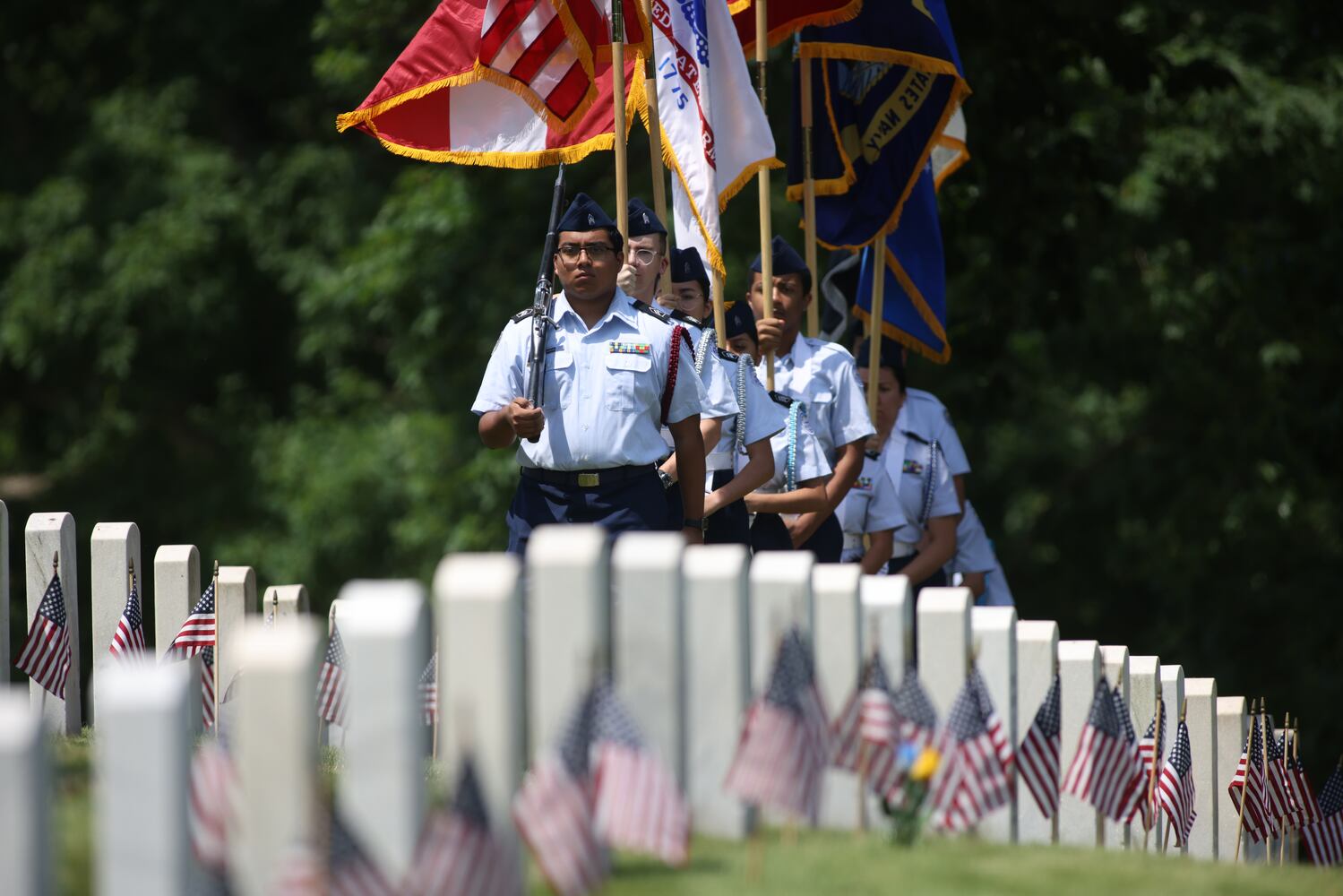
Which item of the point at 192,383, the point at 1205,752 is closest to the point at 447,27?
the point at 1205,752

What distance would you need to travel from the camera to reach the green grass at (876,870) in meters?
3.91

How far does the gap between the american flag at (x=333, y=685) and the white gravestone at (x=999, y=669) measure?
8.41 ft

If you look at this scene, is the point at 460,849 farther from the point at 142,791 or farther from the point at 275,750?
the point at 142,791

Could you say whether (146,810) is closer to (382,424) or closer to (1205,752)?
(1205,752)

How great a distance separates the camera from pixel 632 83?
28.7 ft

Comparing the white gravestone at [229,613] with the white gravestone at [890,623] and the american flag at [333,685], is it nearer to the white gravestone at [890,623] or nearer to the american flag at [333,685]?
the american flag at [333,685]

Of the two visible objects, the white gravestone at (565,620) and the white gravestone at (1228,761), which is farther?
the white gravestone at (1228,761)

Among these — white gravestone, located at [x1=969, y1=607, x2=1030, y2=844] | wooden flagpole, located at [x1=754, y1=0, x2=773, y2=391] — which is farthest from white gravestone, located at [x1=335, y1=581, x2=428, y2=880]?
wooden flagpole, located at [x1=754, y1=0, x2=773, y2=391]

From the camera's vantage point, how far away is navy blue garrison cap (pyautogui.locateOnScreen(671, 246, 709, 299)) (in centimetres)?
789

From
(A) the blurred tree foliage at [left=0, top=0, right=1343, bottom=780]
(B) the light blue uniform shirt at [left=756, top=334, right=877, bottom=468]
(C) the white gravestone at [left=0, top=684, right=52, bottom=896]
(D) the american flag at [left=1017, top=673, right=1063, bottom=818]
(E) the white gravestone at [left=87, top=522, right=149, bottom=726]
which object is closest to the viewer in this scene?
(C) the white gravestone at [left=0, top=684, right=52, bottom=896]

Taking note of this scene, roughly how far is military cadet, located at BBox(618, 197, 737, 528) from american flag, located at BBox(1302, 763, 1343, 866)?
2.76 meters

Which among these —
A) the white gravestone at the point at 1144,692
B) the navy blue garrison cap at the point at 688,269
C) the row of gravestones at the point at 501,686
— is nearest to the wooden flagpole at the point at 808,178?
the navy blue garrison cap at the point at 688,269

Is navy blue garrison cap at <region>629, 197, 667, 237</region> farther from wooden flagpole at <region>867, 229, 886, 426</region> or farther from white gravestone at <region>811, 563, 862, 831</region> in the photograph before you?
white gravestone at <region>811, 563, 862, 831</region>

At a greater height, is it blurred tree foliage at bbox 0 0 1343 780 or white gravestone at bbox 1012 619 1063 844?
blurred tree foliage at bbox 0 0 1343 780
